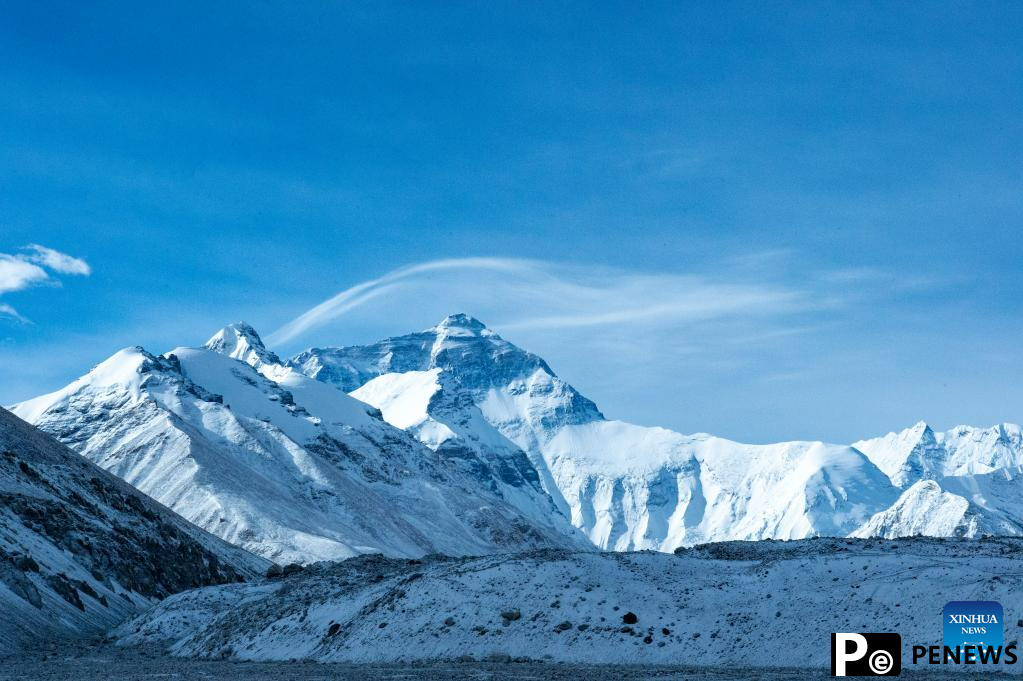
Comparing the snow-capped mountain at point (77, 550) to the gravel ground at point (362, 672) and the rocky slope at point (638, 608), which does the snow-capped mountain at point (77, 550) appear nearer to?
the gravel ground at point (362, 672)

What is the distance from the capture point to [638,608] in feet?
138

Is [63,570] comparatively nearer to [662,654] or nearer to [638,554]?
[638,554]

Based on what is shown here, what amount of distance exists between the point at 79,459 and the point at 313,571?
54554mm

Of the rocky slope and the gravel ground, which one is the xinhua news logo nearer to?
the rocky slope

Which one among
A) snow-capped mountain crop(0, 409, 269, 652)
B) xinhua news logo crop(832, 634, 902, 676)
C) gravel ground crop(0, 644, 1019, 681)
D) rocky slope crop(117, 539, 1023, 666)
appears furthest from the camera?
snow-capped mountain crop(0, 409, 269, 652)

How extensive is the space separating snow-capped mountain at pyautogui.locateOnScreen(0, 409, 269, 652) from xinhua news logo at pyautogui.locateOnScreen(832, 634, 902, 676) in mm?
33784

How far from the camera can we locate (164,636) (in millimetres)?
56375

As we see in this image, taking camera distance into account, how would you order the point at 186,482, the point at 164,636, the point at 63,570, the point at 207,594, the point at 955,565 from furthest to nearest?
the point at 186,482 → the point at 63,570 → the point at 207,594 → the point at 164,636 → the point at 955,565

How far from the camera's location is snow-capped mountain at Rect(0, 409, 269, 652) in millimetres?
60062

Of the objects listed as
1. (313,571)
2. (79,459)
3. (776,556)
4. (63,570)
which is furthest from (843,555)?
(79,459)

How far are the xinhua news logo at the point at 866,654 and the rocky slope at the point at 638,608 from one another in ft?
1.44

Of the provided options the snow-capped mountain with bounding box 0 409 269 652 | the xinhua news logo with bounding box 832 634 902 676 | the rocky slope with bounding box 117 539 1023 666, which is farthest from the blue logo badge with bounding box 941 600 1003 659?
the snow-capped mountain with bounding box 0 409 269 652

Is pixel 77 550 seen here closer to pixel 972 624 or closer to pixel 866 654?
pixel 866 654

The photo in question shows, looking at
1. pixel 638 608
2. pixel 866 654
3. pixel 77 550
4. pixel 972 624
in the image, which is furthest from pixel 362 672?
pixel 77 550
